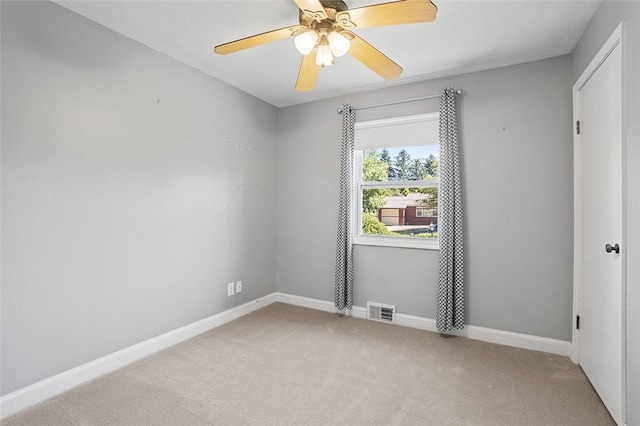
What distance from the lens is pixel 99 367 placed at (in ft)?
7.51

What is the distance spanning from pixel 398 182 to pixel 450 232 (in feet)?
2.58

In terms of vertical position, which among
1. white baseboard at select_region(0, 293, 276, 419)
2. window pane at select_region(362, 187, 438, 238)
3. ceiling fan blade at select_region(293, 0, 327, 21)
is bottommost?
white baseboard at select_region(0, 293, 276, 419)

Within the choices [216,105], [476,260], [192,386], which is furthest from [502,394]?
[216,105]

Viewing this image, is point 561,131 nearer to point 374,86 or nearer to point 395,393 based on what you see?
point 374,86

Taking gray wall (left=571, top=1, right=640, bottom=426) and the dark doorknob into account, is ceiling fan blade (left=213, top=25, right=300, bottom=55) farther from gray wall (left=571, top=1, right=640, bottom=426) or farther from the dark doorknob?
the dark doorknob

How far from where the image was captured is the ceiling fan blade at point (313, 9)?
61.6 inches

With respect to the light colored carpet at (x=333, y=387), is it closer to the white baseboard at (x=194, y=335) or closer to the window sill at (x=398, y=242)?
the white baseboard at (x=194, y=335)

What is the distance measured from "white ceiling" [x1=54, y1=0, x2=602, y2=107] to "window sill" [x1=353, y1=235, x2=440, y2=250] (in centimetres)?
161

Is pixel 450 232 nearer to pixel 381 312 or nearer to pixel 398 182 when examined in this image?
pixel 398 182

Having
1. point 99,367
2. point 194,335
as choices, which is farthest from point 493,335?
point 99,367

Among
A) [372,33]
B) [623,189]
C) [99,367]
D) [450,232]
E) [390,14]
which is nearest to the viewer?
[390,14]

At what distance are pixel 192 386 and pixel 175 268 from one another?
105cm

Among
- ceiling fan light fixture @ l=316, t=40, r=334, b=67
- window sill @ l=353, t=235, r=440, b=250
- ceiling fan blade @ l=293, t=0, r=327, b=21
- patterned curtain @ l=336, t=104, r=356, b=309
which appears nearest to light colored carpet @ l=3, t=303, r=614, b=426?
patterned curtain @ l=336, t=104, r=356, b=309

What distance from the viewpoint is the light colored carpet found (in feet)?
6.11
